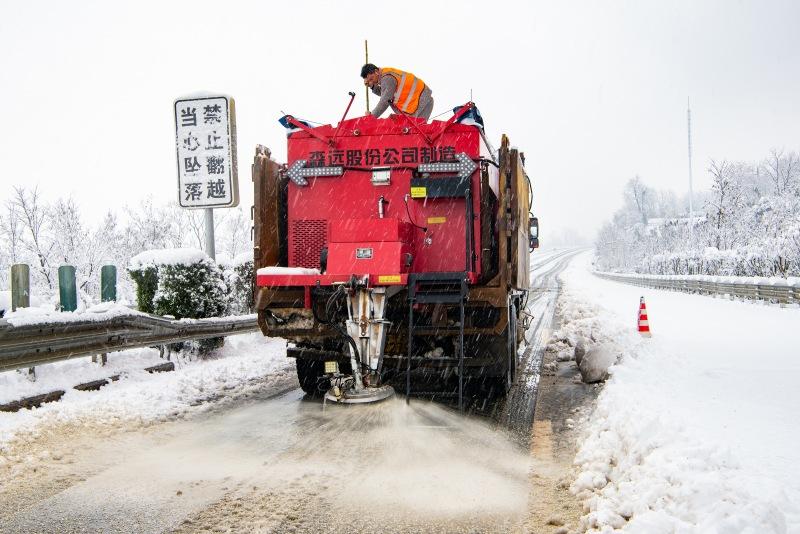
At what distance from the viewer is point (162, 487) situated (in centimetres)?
385

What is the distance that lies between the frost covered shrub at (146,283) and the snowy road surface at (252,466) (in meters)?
2.57

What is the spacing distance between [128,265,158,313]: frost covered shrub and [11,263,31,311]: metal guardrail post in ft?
5.46

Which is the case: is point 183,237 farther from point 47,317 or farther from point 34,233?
point 47,317

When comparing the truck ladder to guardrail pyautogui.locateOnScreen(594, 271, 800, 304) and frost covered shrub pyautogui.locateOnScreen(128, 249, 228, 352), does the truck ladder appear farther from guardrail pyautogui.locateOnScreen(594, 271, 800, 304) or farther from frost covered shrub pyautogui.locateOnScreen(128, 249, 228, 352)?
guardrail pyautogui.locateOnScreen(594, 271, 800, 304)

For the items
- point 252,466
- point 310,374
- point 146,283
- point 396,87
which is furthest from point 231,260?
point 252,466

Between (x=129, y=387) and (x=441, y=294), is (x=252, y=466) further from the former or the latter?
(x=129, y=387)

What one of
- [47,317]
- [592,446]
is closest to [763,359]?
[592,446]

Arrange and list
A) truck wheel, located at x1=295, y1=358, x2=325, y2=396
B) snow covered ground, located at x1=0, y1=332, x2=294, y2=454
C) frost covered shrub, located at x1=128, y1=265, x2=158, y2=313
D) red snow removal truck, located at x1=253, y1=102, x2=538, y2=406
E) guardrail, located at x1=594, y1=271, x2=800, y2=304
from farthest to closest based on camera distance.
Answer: guardrail, located at x1=594, y1=271, x2=800, y2=304
frost covered shrub, located at x1=128, y1=265, x2=158, y2=313
truck wheel, located at x1=295, y1=358, x2=325, y2=396
red snow removal truck, located at x1=253, y1=102, x2=538, y2=406
snow covered ground, located at x1=0, y1=332, x2=294, y2=454

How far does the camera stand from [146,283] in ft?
29.6

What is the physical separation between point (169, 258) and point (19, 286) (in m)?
1.95

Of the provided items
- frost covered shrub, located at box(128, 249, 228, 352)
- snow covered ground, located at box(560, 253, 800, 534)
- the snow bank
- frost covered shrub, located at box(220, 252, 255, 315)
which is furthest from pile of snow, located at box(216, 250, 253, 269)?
snow covered ground, located at box(560, 253, 800, 534)

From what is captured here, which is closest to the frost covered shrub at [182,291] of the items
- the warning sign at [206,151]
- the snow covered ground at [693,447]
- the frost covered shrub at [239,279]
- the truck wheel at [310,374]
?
the frost covered shrub at [239,279]

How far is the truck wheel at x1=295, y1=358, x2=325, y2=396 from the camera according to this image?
6.73 metres

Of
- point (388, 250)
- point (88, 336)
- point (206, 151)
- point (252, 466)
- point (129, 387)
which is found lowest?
point (252, 466)
